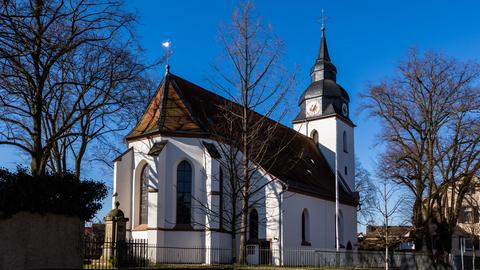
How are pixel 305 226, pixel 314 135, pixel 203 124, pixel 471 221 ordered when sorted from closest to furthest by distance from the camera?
1. pixel 203 124
2. pixel 305 226
3. pixel 314 135
4. pixel 471 221

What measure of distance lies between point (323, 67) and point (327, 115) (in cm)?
394

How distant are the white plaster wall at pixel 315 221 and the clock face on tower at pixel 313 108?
8376mm

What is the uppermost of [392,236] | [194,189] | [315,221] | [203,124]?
[203,124]

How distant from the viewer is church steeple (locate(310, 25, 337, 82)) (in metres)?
44.9

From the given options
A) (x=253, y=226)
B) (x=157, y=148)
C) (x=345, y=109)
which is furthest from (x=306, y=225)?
(x=345, y=109)

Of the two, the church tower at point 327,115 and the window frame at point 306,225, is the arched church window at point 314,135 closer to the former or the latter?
the church tower at point 327,115

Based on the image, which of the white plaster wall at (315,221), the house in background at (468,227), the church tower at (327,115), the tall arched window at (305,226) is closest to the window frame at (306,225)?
the tall arched window at (305,226)

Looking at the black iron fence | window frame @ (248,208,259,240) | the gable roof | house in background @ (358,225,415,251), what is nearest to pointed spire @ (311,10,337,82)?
the gable roof

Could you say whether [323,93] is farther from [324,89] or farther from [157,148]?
[157,148]

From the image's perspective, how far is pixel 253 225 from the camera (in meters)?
32.5

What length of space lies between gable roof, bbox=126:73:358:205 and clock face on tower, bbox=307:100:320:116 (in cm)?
620

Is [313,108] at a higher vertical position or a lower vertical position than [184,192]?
higher

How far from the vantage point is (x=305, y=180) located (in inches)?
1451

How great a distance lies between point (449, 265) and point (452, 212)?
12.5ft
